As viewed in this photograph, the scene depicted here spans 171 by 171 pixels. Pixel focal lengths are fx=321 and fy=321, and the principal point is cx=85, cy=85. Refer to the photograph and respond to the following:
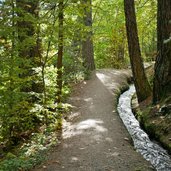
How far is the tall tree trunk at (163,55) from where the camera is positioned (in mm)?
10828

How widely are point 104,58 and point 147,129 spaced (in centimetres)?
1965

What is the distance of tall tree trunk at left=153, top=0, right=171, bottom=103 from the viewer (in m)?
10.8

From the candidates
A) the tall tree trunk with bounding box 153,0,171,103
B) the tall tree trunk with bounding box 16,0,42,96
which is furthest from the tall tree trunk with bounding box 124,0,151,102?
the tall tree trunk with bounding box 16,0,42,96

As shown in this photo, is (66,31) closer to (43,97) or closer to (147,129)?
(43,97)

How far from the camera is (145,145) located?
878cm

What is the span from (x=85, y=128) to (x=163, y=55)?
380 centimetres

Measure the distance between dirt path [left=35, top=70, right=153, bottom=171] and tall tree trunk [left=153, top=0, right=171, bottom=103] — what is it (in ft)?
6.17

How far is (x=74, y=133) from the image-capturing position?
30.4 feet

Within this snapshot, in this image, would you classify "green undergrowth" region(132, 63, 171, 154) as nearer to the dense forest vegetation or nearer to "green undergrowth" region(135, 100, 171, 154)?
"green undergrowth" region(135, 100, 171, 154)

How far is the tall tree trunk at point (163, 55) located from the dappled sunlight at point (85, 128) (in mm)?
2544

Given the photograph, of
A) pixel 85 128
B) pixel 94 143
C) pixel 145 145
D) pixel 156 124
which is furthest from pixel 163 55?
pixel 94 143

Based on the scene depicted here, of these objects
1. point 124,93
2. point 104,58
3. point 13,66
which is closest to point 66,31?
point 13,66

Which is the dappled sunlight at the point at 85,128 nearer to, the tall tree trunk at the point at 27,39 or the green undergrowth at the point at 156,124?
the green undergrowth at the point at 156,124

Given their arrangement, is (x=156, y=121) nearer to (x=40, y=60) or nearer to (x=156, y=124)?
(x=156, y=124)
